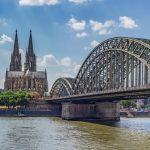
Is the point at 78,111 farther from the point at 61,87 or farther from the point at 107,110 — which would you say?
the point at 61,87

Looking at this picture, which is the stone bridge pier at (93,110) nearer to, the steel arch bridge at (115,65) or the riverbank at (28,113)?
the steel arch bridge at (115,65)

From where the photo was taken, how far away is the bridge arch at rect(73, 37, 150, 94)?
8044cm

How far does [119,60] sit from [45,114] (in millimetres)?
59321

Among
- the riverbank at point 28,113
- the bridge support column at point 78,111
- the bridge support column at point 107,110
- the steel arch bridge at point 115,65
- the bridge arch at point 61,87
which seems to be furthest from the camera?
the bridge arch at point 61,87

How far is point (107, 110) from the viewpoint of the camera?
420 ft

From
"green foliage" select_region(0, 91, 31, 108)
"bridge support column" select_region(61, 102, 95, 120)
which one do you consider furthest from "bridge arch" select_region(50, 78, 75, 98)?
"bridge support column" select_region(61, 102, 95, 120)

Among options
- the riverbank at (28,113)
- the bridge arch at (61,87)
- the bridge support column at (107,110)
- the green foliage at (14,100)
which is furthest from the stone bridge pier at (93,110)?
the green foliage at (14,100)

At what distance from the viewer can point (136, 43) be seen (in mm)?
83625

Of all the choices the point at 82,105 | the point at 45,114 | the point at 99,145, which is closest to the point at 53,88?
the point at 45,114

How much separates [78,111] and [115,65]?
29149mm

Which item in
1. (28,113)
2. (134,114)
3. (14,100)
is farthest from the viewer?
(134,114)

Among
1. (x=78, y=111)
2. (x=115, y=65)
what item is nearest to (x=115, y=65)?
(x=115, y=65)

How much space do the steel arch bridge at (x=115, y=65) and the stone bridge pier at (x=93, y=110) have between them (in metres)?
5.01

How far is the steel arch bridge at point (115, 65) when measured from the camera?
80.1 m
